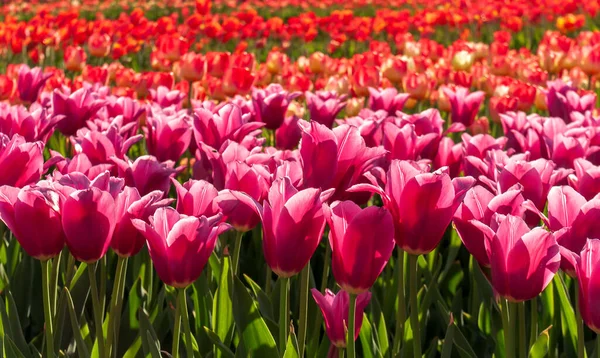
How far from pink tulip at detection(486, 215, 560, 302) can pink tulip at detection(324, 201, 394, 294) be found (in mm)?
200

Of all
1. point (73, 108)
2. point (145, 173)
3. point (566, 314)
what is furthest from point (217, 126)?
point (566, 314)

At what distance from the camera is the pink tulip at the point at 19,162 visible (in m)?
1.86

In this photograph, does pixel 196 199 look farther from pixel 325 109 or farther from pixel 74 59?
pixel 74 59

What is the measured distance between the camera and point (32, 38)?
6.54 m

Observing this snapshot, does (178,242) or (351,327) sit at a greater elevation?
(178,242)

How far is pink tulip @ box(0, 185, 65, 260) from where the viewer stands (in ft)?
4.97

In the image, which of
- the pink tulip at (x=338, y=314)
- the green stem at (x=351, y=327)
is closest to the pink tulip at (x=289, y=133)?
the pink tulip at (x=338, y=314)

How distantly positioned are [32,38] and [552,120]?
5107 mm

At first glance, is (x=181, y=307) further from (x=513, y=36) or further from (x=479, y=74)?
(x=513, y=36)

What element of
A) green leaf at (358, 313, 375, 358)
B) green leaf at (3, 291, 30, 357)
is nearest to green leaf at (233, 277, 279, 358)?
green leaf at (358, 313, 375, 358)

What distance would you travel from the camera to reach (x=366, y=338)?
74.7 inches

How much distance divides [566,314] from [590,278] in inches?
26.7

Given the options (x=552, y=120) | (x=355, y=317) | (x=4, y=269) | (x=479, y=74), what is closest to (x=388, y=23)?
(x=479, y=74)

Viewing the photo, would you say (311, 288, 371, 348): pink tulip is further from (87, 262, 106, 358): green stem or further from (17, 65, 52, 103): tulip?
(17, 65, 52, 103): tulip
